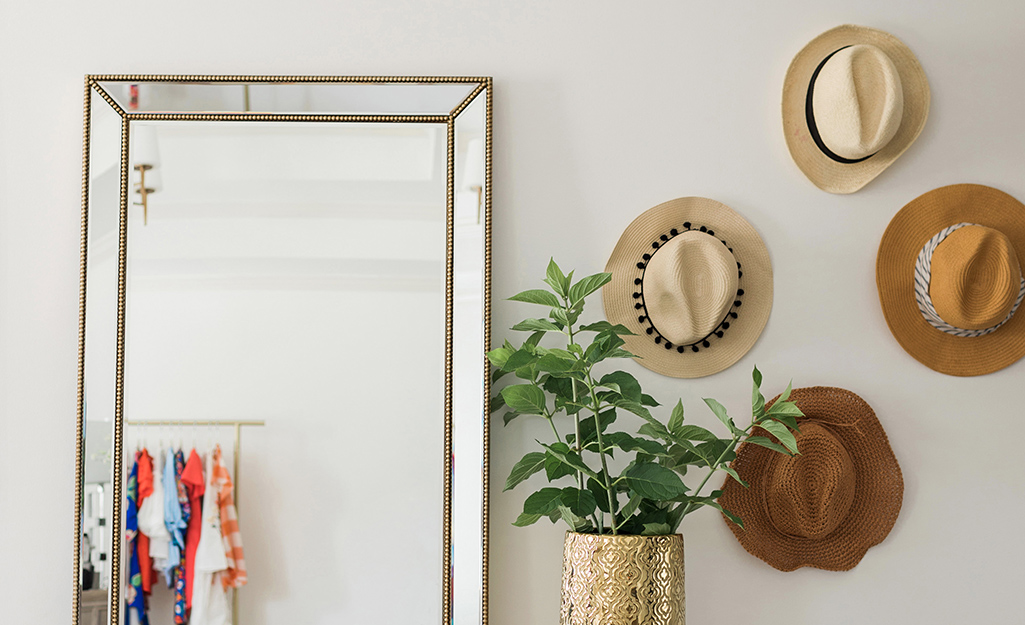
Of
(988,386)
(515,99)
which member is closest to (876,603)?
(988,386)

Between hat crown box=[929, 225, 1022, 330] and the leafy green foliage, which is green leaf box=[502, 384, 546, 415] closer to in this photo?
the leafy green foliage

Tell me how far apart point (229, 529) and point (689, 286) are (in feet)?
3.14

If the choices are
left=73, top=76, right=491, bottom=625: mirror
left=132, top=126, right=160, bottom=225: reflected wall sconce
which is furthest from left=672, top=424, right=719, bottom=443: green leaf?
left=132, top=126, right=160, bottom=225: reflected wall sconce

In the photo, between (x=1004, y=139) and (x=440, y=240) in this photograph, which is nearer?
(x=440, y=240)

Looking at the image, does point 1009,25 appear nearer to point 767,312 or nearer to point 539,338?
point 767,312

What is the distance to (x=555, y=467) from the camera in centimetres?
121

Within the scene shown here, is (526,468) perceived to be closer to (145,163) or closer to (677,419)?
(677,419)

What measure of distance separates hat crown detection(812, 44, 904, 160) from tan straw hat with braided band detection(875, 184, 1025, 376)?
0.58 feet

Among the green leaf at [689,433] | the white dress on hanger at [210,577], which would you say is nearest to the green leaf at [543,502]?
the green leaf at [689,433]

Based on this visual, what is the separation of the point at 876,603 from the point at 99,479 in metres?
1.47

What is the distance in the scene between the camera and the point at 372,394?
4.62 feet

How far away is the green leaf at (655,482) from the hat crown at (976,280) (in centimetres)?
66

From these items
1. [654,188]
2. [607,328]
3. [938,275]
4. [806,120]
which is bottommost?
[607,328]

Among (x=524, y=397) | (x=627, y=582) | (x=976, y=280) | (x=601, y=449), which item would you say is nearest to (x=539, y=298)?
(x=524, y=397)
